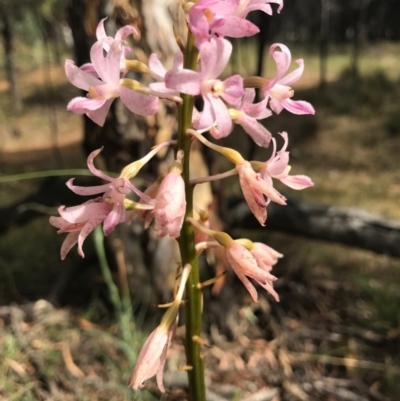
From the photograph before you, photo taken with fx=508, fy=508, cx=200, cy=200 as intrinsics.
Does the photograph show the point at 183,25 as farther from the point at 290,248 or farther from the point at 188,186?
the point at 290,248

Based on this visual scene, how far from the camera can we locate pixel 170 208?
34.2 inches

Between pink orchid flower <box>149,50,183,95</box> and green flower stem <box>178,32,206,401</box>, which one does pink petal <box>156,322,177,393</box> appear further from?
pink orchid flower <box>149,50,183,95</box>

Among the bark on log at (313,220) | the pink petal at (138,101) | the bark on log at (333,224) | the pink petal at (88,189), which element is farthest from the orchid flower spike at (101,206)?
the bark on log at (333,224)

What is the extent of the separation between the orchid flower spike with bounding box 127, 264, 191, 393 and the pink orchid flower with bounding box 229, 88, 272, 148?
0.96ft

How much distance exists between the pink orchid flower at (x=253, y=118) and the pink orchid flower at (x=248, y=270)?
0.68ft

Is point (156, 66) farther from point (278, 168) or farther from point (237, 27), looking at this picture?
point (278, 168)

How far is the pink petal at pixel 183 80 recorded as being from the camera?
0.79m

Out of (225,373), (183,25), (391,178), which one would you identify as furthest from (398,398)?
(391,178)

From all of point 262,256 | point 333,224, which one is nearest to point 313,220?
point 333,224

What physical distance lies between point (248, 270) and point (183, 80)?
366mm

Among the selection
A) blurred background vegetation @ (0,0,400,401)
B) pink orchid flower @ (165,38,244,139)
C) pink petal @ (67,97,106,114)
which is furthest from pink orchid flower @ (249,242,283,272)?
blurred background vegetation @ (0,0,400,401)

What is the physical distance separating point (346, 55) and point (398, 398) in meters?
8.74

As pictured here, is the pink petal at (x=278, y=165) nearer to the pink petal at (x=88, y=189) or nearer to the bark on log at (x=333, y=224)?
the pink petal at (x=88, y=189)

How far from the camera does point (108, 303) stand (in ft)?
9.29
